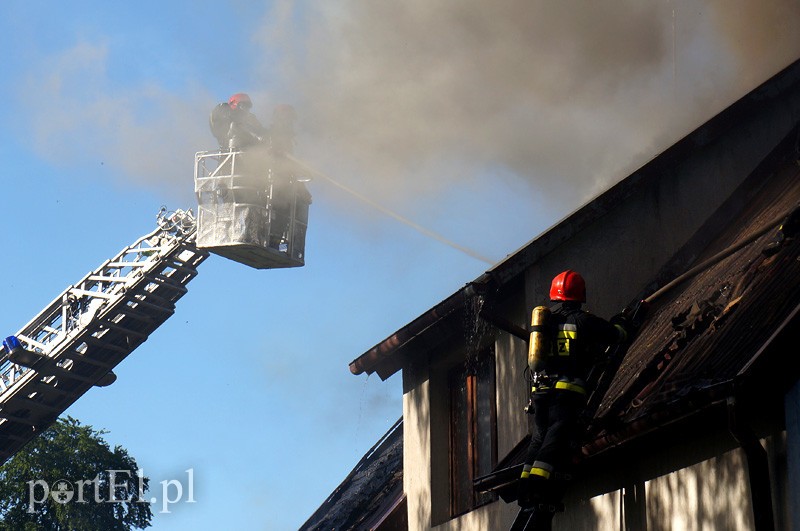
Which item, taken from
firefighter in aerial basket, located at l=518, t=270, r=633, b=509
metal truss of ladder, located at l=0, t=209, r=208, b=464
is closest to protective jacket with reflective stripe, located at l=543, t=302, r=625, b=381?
firefighter in aerial basket, located at l=518, t=270, r=633, b=509

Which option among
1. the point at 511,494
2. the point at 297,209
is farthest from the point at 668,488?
the point at 297,209

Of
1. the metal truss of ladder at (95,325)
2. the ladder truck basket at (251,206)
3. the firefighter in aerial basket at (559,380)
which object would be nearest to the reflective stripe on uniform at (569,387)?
the firefighter in aerial basket at (559,380)

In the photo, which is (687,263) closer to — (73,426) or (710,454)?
(710,454)

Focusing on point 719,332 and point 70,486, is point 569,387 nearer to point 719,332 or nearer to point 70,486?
point 719,332

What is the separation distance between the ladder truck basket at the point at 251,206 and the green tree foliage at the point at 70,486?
28.7m

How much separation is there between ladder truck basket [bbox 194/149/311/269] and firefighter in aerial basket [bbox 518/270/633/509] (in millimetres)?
13027

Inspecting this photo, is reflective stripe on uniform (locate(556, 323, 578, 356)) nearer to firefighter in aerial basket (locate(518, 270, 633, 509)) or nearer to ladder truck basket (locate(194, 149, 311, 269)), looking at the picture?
firefighter in aerial basket (locate(518, 270, 633, 509))

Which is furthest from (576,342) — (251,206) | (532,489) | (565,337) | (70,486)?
(70,486)

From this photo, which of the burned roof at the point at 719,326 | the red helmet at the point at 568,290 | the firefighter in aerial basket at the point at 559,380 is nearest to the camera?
the burned roof at the point at 719,326

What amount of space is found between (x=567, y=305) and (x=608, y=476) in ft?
4.28

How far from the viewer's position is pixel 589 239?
11.8 metres

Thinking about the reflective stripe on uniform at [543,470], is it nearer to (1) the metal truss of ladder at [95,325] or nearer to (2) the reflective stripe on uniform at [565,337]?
(2) the reflective stripe on uniform at [565,337]

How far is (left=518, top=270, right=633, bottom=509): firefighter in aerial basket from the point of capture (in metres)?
9.06

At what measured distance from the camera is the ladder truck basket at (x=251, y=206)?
72.3 ft
